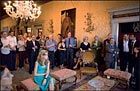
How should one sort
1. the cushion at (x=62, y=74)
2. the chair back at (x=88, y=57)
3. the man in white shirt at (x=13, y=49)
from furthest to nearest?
the chair back at (x=88, y=57), the man in white shirt at (x=13, y=49), the cushion at (x=62, y=74)

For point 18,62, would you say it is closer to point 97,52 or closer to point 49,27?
point 49,27

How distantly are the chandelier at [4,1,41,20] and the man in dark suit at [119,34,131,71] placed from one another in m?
1.86

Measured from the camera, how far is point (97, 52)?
16.4ft

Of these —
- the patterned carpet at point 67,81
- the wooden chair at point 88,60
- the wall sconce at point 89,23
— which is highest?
the wall sconce at point 89,23

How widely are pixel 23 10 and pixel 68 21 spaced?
103cm

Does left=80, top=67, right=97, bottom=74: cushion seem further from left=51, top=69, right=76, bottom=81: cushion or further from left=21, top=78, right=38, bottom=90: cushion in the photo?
left=21, top=78, right=38, bottom=90: cushion

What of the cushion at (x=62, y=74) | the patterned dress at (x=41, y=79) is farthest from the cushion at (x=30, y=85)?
the cushion at (x=62, y=74)

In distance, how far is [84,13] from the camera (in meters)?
4.87

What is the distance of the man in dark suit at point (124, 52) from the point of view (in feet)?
14.5

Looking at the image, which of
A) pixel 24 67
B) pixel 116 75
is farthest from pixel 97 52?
pixel 24 67

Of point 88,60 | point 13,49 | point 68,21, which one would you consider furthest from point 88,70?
point 13,49

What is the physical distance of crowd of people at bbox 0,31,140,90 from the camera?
161 inches

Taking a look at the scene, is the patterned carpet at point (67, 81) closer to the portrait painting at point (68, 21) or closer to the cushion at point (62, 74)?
the cushion at point (62, 74)

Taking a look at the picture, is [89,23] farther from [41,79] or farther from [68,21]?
[41,79]
